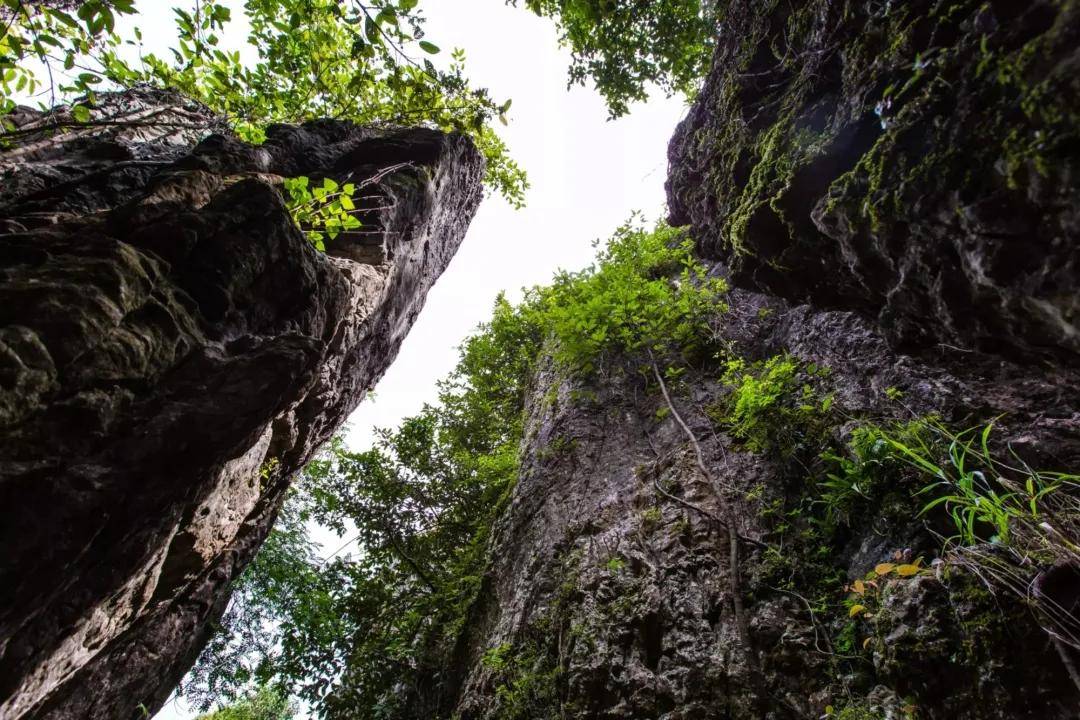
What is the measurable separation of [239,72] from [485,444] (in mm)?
8215

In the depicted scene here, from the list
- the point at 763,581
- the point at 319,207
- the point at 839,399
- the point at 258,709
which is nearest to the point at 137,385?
the point at 319,207

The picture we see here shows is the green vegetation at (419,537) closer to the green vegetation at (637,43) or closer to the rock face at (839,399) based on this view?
the rock face at (839,399)

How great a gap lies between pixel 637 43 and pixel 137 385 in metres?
6.92

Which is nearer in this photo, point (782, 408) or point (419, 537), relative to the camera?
point (782, 408)

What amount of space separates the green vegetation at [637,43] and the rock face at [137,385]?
4.29 metres

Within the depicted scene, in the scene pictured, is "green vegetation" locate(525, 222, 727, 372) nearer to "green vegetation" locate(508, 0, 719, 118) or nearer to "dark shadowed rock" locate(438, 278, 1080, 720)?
"dark shadowed rock" locate(438, 278, 1080, 720)

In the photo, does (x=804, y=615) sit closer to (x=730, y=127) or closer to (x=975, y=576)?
(x=975, y=576)

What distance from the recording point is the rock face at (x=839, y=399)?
5.98ft

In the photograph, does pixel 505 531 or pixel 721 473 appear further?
pixel 505 531

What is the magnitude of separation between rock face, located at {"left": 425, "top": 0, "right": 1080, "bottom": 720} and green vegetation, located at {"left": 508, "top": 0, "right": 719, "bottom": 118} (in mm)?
1463

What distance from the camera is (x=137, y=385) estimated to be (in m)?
2.91

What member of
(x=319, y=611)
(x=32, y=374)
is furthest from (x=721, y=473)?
(x=319, y=611)

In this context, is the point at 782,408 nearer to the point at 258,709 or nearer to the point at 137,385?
the point at 137,385

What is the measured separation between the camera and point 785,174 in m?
3.10
